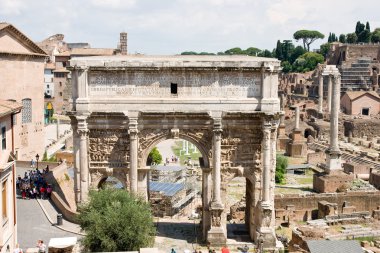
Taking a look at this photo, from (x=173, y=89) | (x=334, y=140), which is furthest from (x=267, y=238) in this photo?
(x=334, y=140)

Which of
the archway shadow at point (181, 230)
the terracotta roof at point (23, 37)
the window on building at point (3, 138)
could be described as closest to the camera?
the window on building at point (3, 138)

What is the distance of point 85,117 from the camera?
67.0ft

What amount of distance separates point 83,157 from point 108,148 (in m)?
1.11

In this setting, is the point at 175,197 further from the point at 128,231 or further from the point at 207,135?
the point at 128,231

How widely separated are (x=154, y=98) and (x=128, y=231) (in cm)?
605

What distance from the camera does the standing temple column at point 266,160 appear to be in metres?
20.5

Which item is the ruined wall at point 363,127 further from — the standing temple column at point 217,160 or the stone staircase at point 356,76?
the standing temple column at point 217,160

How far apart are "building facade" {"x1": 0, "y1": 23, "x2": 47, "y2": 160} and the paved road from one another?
1123 cm

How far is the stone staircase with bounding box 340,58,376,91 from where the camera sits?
94312 millimetres

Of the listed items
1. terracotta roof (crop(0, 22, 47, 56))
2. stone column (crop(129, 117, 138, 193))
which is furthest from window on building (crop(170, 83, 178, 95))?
terracotta roof (crop(0, 22, 47, 56))

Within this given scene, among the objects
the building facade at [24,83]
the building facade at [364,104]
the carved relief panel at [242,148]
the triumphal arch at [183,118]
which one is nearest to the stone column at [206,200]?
the triumphal arch at [183,118]

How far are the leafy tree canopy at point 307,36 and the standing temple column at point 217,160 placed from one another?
5243 inches

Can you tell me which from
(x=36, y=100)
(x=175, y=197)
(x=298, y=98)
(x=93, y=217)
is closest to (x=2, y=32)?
(x=36, y=100)

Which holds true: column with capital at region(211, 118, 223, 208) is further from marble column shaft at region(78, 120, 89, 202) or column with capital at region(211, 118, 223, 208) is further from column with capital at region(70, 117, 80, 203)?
column with capital at region(70, 117, 80, 203)
